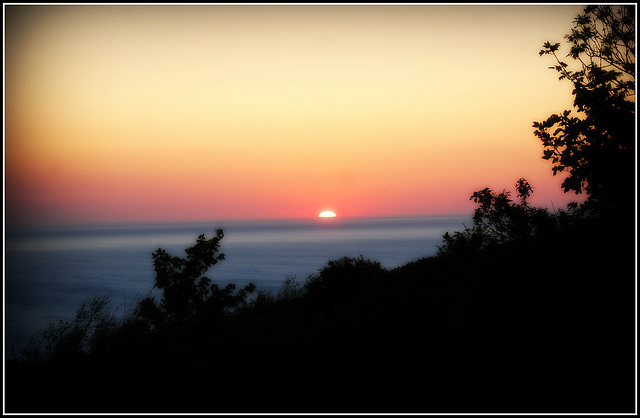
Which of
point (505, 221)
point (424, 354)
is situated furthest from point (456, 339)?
point (505, 221)

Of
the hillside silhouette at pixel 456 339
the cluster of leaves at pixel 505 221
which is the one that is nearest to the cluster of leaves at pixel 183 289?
the hillside silhouette at pixel 456 339

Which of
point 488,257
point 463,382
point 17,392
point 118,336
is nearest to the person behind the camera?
point 463,382

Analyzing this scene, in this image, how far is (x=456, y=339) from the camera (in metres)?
8.92

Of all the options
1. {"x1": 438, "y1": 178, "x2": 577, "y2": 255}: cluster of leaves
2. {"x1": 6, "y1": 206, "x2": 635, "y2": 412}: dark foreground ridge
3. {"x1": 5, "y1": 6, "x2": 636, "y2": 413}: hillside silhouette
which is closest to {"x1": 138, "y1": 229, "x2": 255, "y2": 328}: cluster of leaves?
{"x1": 5, "y1": 6, "x2": 636, "y2": 413}: hillside silhouette

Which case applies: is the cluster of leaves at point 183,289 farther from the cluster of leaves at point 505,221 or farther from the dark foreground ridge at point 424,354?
the cluster of leaves at point 505,221

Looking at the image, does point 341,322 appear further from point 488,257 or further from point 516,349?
point 488,257

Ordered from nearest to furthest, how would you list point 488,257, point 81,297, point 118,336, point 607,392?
point 607,392 → point 488,257 → point 118,336 → point 81,297

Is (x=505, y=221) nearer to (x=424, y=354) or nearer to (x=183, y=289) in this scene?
(x=424, y=354)

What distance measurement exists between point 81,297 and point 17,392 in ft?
222

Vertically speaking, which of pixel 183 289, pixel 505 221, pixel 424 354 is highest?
pixel 505 221

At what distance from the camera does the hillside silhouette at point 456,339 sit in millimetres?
7738

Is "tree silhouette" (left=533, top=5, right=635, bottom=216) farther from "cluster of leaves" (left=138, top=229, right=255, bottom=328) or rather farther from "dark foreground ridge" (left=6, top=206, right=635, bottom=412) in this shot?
"cluster of leaves" (left=138, top=229, right=255, bottom=328)

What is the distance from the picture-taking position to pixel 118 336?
1491 cm

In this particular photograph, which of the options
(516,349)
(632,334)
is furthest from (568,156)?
(516,349)
